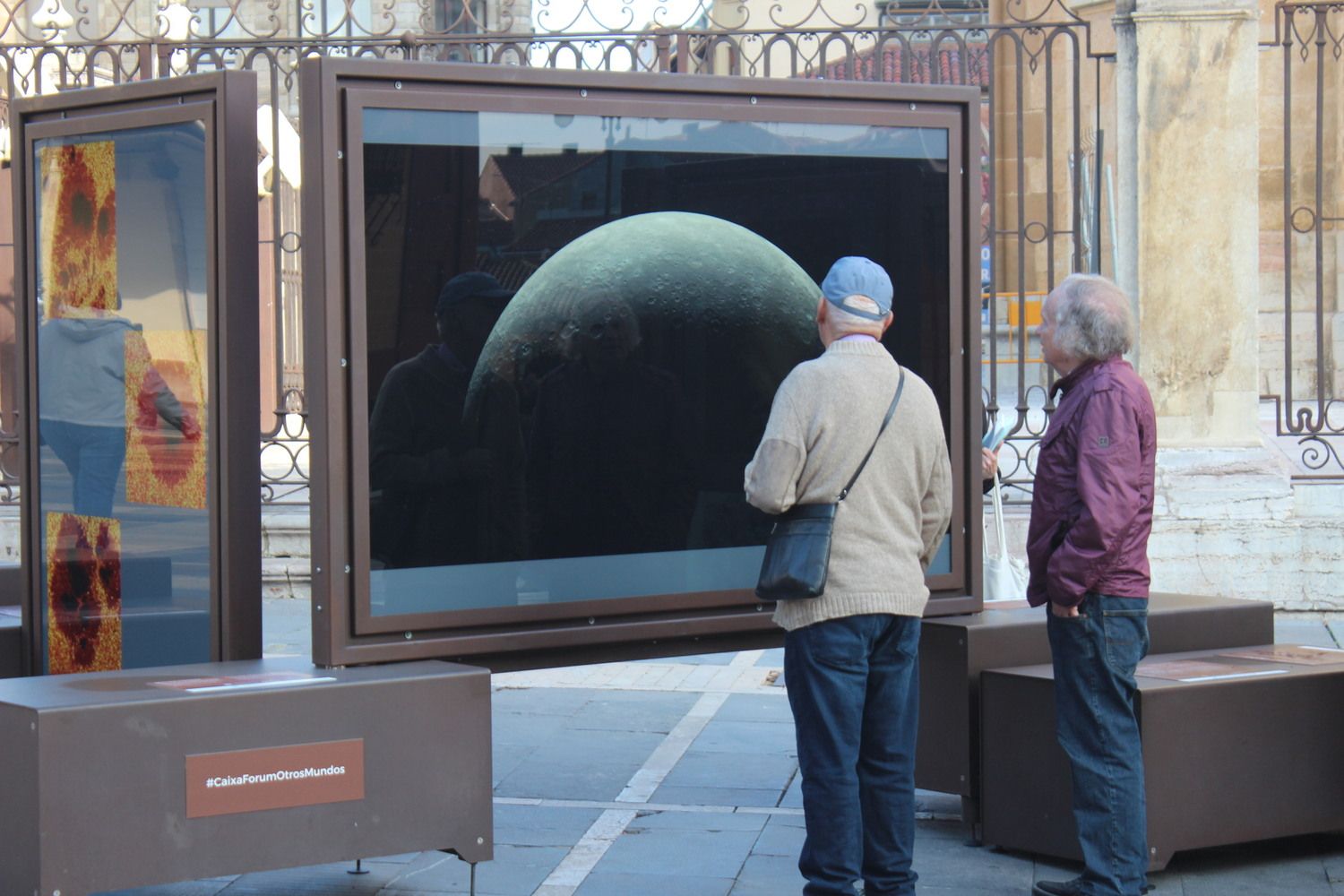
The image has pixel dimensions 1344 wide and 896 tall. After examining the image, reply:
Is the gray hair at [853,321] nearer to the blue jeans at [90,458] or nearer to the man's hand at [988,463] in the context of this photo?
the man's hand at [988,463]

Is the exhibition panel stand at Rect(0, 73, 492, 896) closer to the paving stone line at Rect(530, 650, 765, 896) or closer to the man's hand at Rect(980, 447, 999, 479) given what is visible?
the paving stone line at Rect(530, 650, 765, 896)

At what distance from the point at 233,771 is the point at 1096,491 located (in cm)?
234

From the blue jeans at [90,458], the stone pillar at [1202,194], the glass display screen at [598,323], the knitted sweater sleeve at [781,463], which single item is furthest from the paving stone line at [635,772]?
the stone pillar at [1202,194]

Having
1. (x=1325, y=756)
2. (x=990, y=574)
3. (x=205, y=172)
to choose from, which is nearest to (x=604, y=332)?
(x=205, y=172)

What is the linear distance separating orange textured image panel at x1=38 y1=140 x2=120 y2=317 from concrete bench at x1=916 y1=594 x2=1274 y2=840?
2854 mm

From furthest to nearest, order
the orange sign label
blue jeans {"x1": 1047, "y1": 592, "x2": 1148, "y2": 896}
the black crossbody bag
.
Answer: blue jeans {"x1": 1047, "y1": 592, "x2": 1148, "y2": 896}
the black crossbody bag
the orange sign label

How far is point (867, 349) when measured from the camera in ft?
14.7

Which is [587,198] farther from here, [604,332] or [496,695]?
[496,695]

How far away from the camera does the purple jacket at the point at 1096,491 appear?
4496 millimetres

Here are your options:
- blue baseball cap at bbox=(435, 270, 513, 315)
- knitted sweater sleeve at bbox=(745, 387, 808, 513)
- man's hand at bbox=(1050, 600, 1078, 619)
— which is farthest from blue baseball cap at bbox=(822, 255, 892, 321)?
blue baseball cap at bbox=(435, 270, 513, 315)

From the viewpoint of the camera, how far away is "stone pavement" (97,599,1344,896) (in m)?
4.99

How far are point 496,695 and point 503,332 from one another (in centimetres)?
347

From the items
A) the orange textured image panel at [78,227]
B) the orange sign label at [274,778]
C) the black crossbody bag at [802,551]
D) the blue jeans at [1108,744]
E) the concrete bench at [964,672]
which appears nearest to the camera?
the orange sign label at [274,778]

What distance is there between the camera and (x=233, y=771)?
4203 millimetres
